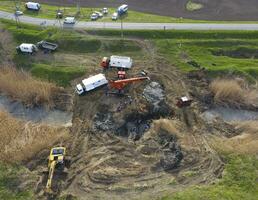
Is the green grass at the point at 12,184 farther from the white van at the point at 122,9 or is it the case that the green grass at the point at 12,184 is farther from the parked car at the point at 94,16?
the white van at the point at 122,9

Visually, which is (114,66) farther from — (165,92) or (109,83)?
(165,92)

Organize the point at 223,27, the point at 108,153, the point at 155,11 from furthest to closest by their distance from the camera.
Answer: the point at 155,11 < the point at 223,27 < the point at 108,153

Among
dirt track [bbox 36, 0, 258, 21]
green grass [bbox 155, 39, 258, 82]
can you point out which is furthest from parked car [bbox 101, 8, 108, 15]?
green grass [bbox 155, 39, 258, 82]

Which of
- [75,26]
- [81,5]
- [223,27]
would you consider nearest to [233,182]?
[223,27]

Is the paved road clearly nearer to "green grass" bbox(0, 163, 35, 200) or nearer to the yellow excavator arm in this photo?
the yellow excavator arm

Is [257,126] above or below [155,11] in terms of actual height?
below

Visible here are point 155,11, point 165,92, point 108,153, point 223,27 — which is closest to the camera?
point 108,153

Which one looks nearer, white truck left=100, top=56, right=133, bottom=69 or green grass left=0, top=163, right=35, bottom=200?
green grass left=0, top=163, right=35, bottom=200
